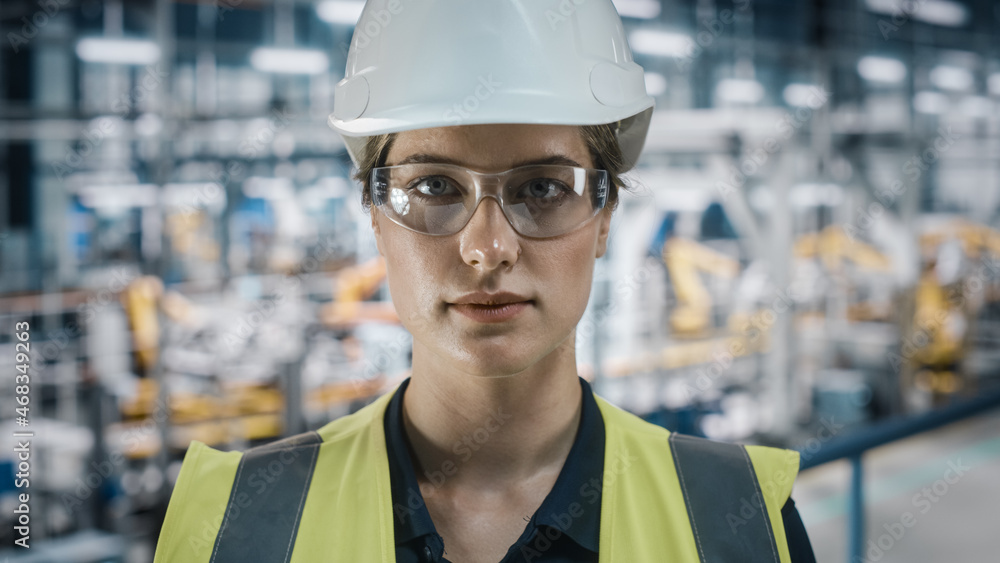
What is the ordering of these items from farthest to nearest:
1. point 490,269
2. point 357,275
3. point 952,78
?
point 952,78 → point 357,275 → point 490,269

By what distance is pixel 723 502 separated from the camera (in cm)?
124

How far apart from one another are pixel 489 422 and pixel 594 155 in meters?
0.50

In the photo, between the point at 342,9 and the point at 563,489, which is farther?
the point at 342,9

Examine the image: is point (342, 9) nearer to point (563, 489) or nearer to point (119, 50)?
point (119, 50)

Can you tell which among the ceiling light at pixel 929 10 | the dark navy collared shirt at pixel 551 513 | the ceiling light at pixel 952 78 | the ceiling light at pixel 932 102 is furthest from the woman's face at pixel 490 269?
the ceiling light at pixel 932 102

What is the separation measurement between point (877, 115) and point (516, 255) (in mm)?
15917

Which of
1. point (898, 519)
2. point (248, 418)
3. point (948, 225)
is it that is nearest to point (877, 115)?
point (948, 225)

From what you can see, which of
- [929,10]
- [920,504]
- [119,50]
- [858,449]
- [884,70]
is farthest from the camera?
[884,70]

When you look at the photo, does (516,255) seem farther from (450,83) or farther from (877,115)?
(877,115)

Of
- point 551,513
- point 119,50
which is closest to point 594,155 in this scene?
point 551,513

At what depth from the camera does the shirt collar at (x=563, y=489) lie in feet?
3.89

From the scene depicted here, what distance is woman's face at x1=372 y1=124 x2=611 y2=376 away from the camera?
110 cm

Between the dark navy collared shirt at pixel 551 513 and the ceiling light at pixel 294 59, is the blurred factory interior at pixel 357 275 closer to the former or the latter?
the ceiling light at pixel 294 59

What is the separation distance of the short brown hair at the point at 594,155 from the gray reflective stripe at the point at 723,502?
1.58 ft
